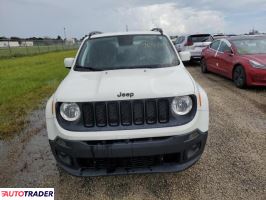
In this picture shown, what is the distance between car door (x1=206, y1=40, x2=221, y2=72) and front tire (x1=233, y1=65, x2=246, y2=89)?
1.70 meters

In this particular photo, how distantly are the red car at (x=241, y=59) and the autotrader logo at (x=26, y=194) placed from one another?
255 inches

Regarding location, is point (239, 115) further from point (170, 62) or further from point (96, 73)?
point (96, 73)

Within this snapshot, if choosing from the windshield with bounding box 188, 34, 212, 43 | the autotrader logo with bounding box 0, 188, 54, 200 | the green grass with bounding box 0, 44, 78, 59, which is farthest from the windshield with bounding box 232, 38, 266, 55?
the green grass with bounding box 0, 44, 78, 59

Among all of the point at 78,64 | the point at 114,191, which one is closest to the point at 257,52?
the point at 78,64

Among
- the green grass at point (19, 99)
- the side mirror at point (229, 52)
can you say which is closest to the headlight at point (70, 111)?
the green grass at point (19, 99)

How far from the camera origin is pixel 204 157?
13.6 feet

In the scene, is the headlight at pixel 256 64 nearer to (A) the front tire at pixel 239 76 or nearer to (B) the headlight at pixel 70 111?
(A) the front tire at pixel 239 76

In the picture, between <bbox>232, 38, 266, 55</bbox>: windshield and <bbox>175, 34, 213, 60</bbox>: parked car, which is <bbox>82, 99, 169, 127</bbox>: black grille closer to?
<bbox>232, 38, 266, 55</bbox>: windshield

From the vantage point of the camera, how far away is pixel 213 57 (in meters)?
10.6

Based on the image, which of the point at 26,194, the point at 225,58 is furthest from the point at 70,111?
the point at 225,58

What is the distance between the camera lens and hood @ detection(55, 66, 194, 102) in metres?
3.12

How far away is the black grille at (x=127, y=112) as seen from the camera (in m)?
3.11

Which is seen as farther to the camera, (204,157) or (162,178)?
(204,157)

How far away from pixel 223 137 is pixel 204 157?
33.5 inches
